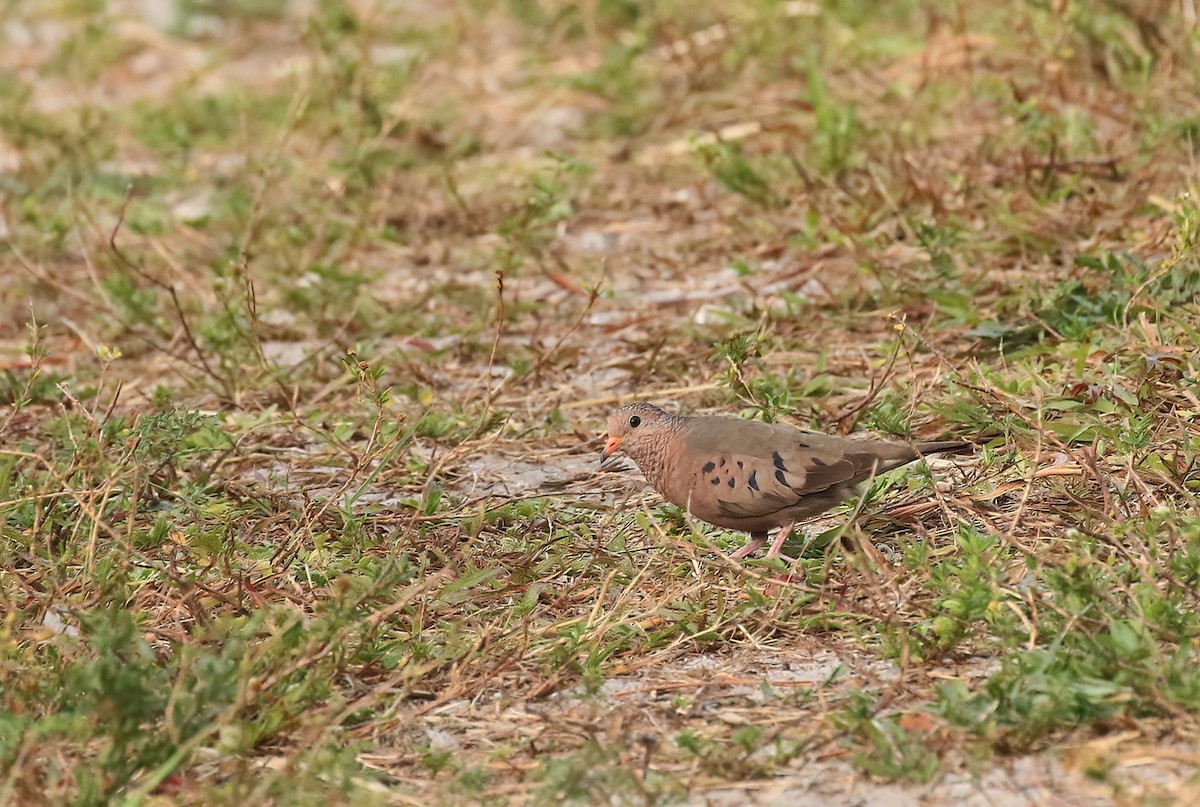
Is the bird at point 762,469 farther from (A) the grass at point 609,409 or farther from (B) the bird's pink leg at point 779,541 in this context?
(A) the grass at point 609,409

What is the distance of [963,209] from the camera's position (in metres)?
6.24

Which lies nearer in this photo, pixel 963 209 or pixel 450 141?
pixel 963 209

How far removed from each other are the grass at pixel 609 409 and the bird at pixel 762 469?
0.13m

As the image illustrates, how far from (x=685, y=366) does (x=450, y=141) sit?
3.48 metres

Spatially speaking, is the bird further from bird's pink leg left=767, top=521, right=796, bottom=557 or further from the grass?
the grass

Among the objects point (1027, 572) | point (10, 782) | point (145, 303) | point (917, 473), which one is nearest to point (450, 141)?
point (145, 303)


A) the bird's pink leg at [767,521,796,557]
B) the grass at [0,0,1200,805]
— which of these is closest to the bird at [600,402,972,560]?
the bird's pink leg at [767,521,796,557]

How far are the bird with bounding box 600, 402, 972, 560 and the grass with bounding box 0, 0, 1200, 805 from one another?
13cm

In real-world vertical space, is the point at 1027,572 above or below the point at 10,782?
below

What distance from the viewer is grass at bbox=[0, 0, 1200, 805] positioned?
3.07 meters

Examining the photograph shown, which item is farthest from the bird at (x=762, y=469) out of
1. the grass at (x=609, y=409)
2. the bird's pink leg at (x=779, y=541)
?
the grass at (x=609, y=409)

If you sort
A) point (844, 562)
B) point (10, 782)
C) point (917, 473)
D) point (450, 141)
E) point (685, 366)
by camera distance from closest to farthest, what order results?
1. point (10, 782)
2. point (844, 562)
3. point (917, 473)
4. point (685, 366)
5. point (450, 141)

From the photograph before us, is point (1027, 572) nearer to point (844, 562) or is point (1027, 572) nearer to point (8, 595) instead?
point (844, 562)

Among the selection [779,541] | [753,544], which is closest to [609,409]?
[753,544]
